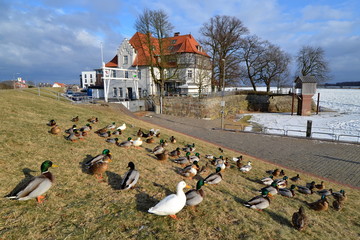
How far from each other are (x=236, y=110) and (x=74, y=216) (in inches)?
1759

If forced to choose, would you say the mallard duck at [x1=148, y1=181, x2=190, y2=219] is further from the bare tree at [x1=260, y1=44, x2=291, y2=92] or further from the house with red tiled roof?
the bare tree at [x1=260, y1=44, x2=291, y2=92]

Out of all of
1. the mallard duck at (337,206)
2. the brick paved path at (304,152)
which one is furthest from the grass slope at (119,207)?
the brick paved path at (304,152)

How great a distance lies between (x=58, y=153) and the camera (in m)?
7.96

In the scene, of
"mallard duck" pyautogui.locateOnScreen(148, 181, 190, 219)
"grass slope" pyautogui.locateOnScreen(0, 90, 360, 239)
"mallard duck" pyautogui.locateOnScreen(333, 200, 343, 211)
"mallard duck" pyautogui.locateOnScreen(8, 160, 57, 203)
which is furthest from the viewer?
"mallard duck" pyautogui.locateOnScreen(333, 200, 343, 211)

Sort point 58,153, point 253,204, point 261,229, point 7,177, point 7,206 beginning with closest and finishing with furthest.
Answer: point 7,206 < point 261,229 < point 7,177 < point 253,204 < point 58,153

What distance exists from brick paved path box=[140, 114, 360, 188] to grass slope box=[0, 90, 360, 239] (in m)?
3.44

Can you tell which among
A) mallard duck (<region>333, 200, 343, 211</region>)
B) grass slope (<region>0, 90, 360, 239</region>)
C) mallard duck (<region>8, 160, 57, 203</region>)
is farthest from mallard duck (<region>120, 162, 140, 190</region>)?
mallard duck (<region>333, 200, 343, 211</region>)

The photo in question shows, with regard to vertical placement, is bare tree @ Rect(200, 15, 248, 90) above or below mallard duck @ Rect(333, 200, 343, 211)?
above

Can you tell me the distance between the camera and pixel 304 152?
16656 mm

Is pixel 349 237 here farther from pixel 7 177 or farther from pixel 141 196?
pixel 7 177

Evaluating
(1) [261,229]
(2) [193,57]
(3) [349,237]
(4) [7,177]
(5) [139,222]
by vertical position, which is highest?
(2) [193,57]

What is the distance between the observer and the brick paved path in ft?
42.0

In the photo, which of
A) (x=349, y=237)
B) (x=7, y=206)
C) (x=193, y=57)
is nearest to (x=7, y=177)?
(x=7, y=206)

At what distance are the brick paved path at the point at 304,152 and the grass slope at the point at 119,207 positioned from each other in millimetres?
3440
